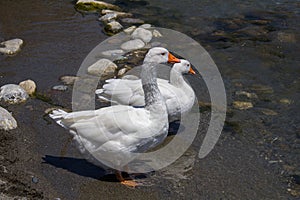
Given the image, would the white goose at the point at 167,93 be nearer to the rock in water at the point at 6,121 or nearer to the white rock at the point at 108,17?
the rock in water at the point at 6,121

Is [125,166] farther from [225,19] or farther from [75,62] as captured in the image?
[225,19]

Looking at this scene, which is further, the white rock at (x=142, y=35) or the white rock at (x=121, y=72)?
the white rock at (x=142, y=35)

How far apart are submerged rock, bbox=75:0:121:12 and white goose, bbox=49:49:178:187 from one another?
6.13 m

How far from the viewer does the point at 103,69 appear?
7.76 m

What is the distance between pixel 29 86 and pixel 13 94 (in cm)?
37

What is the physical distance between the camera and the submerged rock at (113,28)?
966 centimetres

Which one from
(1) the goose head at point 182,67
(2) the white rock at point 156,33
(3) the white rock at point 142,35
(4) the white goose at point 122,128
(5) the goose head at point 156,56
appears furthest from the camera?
(2) the white rock at point 156,33

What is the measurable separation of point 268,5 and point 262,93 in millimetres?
4417

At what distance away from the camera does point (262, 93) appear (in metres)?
7.28

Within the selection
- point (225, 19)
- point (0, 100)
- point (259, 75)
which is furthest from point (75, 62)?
point (225, 19)

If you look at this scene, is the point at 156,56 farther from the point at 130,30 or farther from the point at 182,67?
the point at 130,30

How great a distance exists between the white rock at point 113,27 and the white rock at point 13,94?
3.30m

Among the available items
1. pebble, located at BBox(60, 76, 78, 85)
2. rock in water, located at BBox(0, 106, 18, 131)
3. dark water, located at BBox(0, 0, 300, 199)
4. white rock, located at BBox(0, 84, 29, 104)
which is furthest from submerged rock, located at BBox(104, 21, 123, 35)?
rock in water, located at BBox(0, 106, 18, 131)

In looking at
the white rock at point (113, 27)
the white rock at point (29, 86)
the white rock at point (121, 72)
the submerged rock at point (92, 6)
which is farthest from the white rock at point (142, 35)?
the white rock at point (29, 86)
